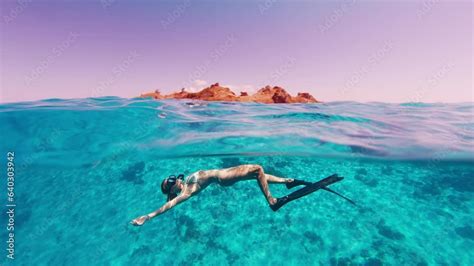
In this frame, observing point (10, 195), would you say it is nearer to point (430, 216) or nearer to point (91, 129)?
point (91, 129)

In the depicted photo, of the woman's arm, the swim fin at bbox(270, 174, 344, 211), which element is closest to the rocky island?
the swim fin at bbox(270, 174, 344, 211)

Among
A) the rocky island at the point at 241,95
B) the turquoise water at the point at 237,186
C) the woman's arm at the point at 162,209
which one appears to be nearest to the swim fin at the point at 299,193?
the woman's arm at the point at 162,209

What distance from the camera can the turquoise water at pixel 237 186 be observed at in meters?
9.59

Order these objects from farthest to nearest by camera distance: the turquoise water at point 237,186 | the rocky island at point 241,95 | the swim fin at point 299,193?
the rocky island at point 241,95, the turquoise water at point 237,186, the swim fin at point 299,193

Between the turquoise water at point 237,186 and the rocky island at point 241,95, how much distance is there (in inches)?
304

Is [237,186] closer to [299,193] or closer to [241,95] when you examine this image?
[299,193]

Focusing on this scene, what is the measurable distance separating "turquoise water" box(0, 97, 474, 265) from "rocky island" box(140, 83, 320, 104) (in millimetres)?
7730

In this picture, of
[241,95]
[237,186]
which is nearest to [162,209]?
[237,186]

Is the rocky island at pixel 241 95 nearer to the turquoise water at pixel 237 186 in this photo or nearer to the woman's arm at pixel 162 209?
the turquoise water at pixel 237 186

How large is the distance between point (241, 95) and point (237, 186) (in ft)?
53.5

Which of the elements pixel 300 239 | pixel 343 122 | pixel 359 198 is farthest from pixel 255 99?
pixel 300 239

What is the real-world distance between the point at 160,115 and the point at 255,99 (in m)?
12.1

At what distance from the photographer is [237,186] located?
1337cm

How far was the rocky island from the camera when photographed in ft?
84.5
